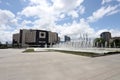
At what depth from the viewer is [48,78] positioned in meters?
5.59

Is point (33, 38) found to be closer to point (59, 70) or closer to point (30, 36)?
point (30, 36)

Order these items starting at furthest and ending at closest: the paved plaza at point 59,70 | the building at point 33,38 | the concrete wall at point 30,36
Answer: the concrete wall at point 30,36 < the building at point 33,38 < the paved plaza at point 59,70

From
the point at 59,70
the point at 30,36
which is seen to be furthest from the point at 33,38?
the point at 59,70

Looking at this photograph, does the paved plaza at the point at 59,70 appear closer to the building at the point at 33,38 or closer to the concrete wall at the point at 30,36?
the building at the point at 33,38

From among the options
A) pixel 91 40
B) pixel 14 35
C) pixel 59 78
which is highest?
pixel 14 35

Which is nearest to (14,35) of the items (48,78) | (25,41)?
(25,41)

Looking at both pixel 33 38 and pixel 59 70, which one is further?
pixel 33 38

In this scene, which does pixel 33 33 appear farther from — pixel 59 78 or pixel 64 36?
pixel 59 78

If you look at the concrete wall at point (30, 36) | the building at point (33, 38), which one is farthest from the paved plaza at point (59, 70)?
the concrete wall at point (30, 36)

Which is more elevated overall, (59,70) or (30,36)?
(30,36)

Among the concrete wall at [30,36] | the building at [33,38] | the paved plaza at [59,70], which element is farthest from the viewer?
the concrete wall at [30,36]

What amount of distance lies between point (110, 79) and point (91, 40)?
22417mm

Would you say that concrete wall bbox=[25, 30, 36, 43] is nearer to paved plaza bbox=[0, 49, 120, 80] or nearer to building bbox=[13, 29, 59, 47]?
building bbox=[13, 29, 59, 47]

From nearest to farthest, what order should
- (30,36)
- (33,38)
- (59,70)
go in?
1. (59,70)
2. (33,38)
3. (30,36)
